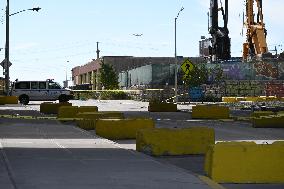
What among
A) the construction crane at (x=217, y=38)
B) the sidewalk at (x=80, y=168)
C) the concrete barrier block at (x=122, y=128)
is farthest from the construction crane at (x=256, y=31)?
the sidewalk at (x=80, y=168)

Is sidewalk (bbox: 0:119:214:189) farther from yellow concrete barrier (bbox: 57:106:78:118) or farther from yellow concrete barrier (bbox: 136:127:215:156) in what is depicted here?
yellow concrete barrier (bbox: 57:106:78:118)

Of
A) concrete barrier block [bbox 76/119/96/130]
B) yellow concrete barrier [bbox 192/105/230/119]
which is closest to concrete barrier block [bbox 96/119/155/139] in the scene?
concrete barrier block [bbox 76/119/96/130]

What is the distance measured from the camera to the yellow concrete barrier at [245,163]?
37.4 ft

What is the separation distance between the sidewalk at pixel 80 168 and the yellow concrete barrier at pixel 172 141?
47cm

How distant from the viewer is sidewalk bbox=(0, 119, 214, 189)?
1038 cm

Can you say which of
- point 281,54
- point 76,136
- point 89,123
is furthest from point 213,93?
point 76,136

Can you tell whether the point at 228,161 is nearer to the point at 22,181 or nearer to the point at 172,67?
the point at 22,181

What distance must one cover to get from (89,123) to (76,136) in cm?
488

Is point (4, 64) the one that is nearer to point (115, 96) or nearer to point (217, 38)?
point (217, 38)

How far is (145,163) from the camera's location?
13.3 metres

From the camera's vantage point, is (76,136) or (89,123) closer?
(76,136)

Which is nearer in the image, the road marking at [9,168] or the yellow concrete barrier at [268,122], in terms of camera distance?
the road marking at [9,168]

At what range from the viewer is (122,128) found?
67.4 ft

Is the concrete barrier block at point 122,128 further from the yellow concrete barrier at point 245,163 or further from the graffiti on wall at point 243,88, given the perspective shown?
the graffiti on wall at point 243,88
